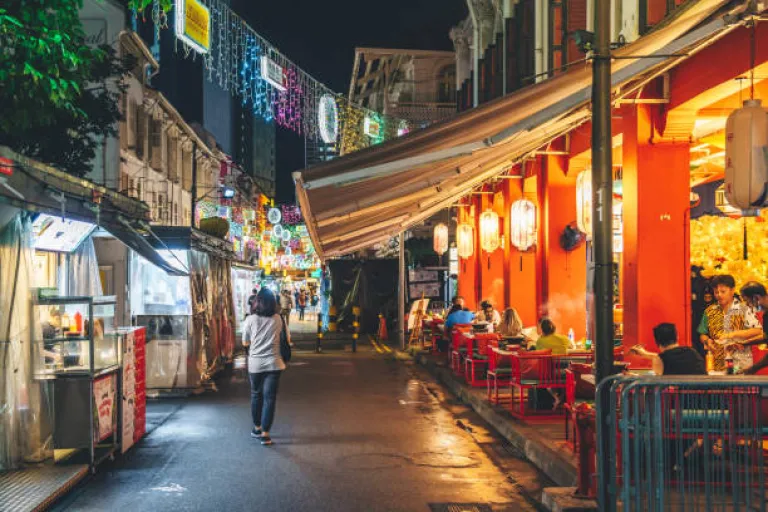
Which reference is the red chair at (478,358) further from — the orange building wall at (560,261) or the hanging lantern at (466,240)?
the hanging lantern at (466,240)

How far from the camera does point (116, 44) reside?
25000 mm

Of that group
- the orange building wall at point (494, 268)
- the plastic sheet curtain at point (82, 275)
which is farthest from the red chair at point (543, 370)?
the orange building wall at point (494, 268)

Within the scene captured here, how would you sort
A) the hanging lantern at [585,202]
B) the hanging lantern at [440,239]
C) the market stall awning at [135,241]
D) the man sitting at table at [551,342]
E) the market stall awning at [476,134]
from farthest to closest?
the hanging lantern at [440,239], the man sitting at table at [551,342], the hanging lantern at [585,202], the market stall awning at [135,241], the market stall awning at [476,134]

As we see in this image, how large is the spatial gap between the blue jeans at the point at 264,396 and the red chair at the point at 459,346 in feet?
22.6

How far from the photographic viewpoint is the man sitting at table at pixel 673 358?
7.97m

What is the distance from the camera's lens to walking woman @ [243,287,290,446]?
10.7 metres

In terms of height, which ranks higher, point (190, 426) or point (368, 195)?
point (368, 195)

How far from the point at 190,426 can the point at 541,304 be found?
9.12 meters

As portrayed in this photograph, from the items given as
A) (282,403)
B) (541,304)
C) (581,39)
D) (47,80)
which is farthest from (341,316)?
(581,39)

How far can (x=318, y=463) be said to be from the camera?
9219 millimetres

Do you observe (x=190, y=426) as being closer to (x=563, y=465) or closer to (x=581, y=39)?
(x=563, y=465)

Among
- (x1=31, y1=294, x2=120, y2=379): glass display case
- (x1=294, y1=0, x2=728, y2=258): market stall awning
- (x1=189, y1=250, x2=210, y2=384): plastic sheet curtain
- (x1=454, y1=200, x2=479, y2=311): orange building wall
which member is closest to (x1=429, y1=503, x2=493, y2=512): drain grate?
(x1=294, y1=0, x2=728, y2=258): market stall awning

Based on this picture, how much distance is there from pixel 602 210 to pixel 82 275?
803 cm

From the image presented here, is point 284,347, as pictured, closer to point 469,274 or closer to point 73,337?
point 73,337
